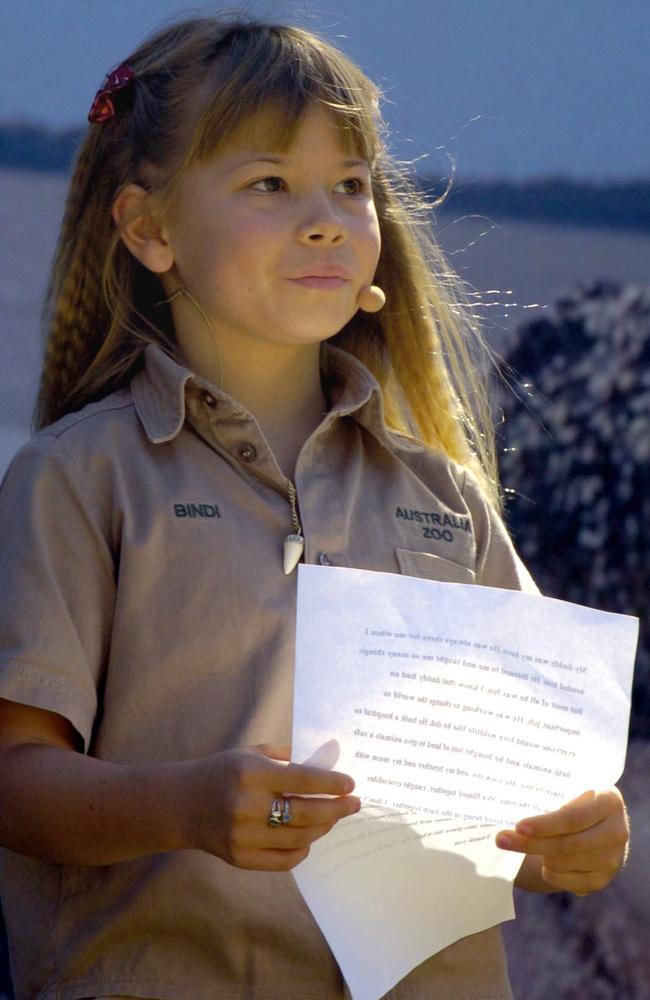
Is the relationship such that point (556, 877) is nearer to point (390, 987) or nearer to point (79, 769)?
point (390, 987)

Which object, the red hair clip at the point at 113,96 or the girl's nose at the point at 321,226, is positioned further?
the red hair clip at the point at 113,96

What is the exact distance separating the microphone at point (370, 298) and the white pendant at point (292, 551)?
32cm

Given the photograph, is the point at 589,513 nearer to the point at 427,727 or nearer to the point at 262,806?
the point at 427,727

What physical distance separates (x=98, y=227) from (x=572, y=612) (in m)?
0.76

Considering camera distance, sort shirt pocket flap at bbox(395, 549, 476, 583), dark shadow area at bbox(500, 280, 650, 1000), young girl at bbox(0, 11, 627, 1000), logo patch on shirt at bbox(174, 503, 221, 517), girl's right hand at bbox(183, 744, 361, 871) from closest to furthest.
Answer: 1. girl's right hand at bbox(183, 744, 361, 871)
2. young girl at bbox(0, 11, 627, 1000)
3. logo patch on shirt at bbox(174, 503, 221, 517)
4. shirt pocket flap at bbox(395, 549, 476, 583)
5. dark shadow area at bbox(500, 280, 650, 1000)

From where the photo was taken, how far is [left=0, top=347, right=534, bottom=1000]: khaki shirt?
149cm

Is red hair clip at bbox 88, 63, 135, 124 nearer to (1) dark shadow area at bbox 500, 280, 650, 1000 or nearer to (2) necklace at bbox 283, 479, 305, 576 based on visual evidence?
(2) necklace at bbox 283, 479, 305, 576

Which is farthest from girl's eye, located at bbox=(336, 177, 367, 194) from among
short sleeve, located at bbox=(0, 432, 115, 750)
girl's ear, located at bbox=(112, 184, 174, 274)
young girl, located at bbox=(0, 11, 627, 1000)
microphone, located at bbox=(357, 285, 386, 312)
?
short sleeve, located at bbox=(0, 432, 115, 750)

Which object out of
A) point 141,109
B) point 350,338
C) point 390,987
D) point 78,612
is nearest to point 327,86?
point 141,109

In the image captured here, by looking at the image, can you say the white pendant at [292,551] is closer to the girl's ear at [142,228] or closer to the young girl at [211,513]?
the young girl at [211,513]

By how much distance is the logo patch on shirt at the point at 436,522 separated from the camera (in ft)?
5.72

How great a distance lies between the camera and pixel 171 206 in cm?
174

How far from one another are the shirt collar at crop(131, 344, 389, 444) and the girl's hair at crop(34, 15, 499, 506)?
73mm

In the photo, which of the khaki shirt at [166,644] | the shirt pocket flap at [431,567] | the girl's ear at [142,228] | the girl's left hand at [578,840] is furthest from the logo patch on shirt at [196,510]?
the girl's left hand at [578,840]
